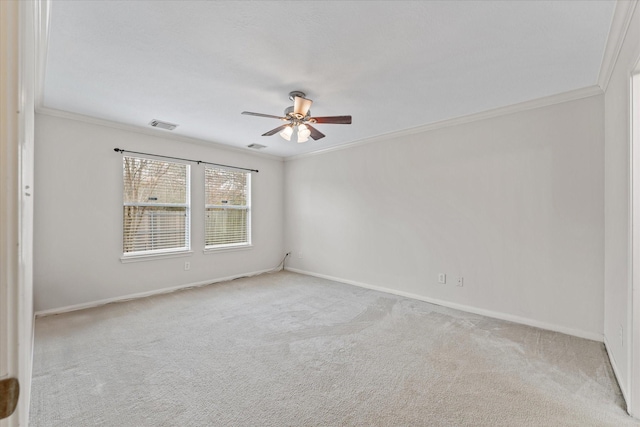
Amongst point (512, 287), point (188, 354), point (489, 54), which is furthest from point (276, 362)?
point (489, 54)

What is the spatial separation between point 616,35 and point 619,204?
1.20 m

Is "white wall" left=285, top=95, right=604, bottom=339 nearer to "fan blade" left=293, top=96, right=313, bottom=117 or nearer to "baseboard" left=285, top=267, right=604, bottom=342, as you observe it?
"baseboard" left=285, top=267, right=604, bottom=342

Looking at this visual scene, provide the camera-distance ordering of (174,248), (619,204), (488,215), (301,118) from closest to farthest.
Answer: (619,204) → (301,118) → (488,215) → (174,248)

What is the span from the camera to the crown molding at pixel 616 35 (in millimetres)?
1778

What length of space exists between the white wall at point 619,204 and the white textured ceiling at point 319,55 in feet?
0.79

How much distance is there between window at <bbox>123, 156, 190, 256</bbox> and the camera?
408 centimetres

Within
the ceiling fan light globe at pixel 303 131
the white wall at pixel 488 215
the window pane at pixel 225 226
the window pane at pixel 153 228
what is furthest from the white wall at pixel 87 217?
the white wall at pixel 488 215

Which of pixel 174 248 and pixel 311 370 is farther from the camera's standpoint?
pixel 174 248

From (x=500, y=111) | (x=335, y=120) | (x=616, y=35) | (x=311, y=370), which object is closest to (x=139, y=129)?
(x=335, y=120)

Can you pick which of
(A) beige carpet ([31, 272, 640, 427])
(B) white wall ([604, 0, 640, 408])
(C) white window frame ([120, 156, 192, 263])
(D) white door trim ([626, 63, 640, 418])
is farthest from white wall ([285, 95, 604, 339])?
(C) white window frame ([120, 156, 192, 263])

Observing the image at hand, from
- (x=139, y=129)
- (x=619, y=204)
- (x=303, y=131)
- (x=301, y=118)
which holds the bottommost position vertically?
(x=619, y=204)

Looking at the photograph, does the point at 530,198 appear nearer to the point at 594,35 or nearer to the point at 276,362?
the point at 594,35

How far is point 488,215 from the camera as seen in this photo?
11.5 feet

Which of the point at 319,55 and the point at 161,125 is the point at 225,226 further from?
the point at 319,55
